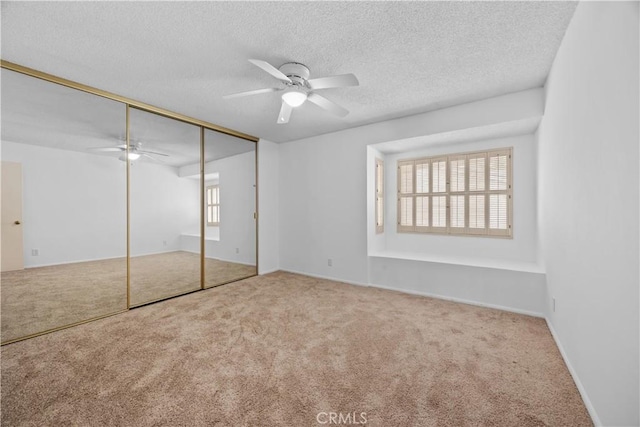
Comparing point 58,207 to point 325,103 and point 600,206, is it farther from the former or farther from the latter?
point 600,206

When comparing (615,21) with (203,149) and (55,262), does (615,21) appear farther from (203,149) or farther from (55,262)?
(55,262)

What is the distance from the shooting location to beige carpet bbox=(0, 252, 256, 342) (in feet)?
8.94

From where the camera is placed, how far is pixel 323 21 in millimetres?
1880

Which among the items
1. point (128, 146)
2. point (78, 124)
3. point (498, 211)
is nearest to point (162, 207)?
point (128, 146)

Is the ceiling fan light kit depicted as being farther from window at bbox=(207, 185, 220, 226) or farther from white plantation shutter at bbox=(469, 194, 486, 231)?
white plantation shutter at bbox=(469, 194, 486, 231)

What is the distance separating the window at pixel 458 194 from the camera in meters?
3.82

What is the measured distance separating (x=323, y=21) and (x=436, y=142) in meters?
2.77

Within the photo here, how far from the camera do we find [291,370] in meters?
2.00

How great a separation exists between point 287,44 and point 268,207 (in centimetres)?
337

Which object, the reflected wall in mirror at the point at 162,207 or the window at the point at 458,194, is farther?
the window at the point at 458,194

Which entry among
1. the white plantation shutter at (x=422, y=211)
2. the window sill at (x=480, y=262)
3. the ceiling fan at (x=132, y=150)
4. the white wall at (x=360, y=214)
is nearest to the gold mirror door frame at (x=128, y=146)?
the ceiling fan at (x=132, y=150)

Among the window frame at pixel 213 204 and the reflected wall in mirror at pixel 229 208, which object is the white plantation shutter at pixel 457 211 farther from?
the window frame at pixel 213 204

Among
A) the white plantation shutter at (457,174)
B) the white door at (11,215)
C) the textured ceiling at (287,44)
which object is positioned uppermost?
the textured ceiling at (287,44)
